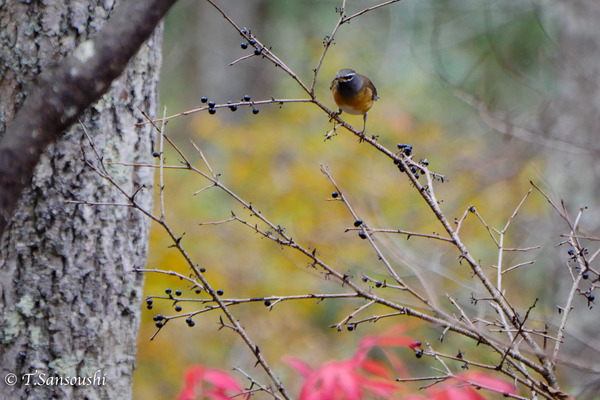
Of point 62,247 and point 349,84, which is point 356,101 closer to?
point 349,84

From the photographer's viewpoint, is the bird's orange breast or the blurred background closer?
the bird's orange breast

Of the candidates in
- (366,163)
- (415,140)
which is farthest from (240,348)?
(415,140)

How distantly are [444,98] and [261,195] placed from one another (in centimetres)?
544

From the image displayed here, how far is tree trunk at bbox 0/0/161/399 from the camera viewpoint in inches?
86.7

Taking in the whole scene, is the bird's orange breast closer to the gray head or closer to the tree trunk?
the gray head

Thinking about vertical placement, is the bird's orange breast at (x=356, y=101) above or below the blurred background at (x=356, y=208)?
below

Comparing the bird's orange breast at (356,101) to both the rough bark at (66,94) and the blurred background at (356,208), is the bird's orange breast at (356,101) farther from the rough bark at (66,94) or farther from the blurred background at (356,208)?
the rough bark at (66,94)

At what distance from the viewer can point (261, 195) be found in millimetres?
5738

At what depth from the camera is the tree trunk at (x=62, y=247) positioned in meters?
2.20

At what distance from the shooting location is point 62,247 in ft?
7.33

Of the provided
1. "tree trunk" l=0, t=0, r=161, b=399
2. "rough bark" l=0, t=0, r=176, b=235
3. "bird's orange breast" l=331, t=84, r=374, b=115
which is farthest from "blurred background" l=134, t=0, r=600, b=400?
"rough bark" l=0, t=0, r=176, b=235

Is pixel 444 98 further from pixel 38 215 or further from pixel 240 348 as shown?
pixel 38 215

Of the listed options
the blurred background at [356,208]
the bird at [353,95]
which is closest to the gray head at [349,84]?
the bird at [353,95]

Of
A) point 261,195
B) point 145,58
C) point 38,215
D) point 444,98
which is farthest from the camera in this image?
point 444,98
